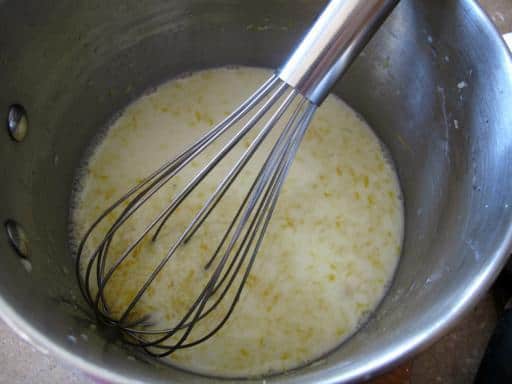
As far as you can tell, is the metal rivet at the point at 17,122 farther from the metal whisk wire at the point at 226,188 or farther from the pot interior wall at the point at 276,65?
the metal whisk wire at the point at 226,188

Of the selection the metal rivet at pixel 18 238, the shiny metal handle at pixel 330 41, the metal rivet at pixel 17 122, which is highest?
the shiny metal handle at pixel 330 41

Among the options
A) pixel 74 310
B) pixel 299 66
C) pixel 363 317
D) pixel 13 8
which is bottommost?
pixel 74 310

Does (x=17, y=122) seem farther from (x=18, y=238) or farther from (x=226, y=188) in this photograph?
(x=226, y=188)

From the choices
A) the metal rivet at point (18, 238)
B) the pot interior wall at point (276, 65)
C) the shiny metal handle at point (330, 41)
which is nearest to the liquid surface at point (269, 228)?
the pot interior wall at point (276, 65)

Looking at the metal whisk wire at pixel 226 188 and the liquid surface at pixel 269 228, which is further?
the liquid surface at pixel 269 228

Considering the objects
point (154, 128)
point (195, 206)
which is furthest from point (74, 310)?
point (154, 128)

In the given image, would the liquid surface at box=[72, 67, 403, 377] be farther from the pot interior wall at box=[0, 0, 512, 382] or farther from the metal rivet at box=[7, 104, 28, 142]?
the metal rivet at box=[7, 104, 28, 142]

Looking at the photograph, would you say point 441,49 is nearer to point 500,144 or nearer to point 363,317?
point 500,144
